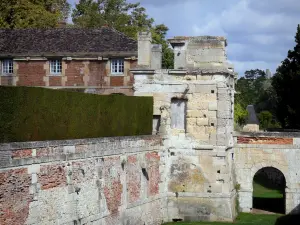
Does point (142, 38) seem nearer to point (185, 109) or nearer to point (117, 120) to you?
point (185, 109)

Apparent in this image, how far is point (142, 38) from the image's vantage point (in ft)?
92.2

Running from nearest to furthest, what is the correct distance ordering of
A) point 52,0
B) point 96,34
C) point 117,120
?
point 117,120 < point 96,34 < point 52,0

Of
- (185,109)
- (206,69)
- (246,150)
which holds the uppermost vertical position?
(206,69)

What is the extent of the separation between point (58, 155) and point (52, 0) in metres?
33.0

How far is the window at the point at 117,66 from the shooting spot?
38.5m

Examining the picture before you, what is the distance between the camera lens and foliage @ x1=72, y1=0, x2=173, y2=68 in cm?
5203

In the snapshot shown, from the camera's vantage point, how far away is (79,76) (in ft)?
127

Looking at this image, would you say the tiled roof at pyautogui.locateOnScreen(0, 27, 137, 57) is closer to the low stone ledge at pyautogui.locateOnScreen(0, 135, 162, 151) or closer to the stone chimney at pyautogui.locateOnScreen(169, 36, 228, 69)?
the stone chimney at pyautogui.locateOnScreen(169, 36, 228, 69)

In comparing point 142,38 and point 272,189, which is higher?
point 142,38

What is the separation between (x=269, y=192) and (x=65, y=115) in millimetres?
22736

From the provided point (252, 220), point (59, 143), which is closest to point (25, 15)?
point (252, 220)

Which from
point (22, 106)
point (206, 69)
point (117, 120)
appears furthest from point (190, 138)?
point (22, 106)

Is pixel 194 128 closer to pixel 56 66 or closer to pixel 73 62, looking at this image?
pixel 73 62

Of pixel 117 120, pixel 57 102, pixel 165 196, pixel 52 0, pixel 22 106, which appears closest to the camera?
pixel 22 106
